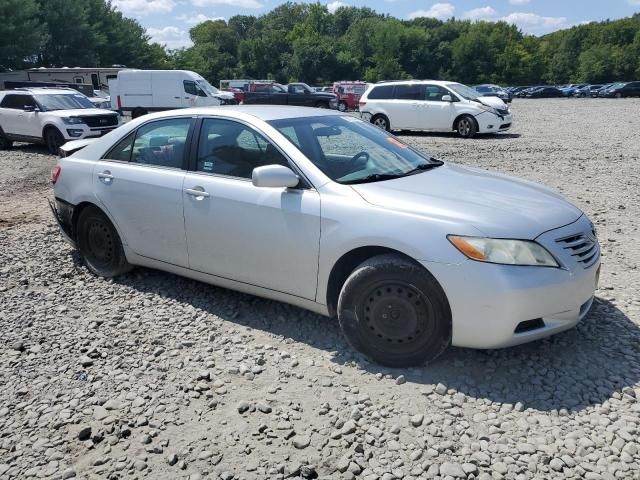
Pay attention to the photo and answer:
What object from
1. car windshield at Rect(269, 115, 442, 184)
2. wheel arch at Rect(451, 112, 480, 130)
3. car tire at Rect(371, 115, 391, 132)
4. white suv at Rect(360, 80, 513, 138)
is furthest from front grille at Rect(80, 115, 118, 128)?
car windshield at Rect(269, 115, 442, 184)

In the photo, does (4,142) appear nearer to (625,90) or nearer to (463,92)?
(463,92)

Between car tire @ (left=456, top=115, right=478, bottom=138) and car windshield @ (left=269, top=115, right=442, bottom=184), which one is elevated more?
car windshield @ (left=269, top=115, right=442, bottom=184)

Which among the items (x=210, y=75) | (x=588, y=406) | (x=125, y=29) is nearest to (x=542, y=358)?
(x=588, y=406)

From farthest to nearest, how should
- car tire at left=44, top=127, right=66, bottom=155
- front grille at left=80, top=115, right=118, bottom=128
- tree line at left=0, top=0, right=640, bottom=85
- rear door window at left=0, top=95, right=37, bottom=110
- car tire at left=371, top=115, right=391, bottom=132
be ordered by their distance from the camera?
tree line at left=0, top=0, right=640, bottom=85 < car tire at left=371, top=115, right=391, bottom=132 < rear door window at left=0, top=95, right=37, bottom=110 < front grille at left=80, top=115, right=118, bottom=128 < car tire at left=44, top=127, right=66, bottom=155

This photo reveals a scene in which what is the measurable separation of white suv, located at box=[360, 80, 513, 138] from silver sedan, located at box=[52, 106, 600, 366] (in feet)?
41.2

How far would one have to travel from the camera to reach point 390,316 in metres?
3.38

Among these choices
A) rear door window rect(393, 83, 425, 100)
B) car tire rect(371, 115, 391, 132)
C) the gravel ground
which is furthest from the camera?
car tire rect(371, 115, 391, 132)

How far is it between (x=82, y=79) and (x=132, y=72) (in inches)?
642

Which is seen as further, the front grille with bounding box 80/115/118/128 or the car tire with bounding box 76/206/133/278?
the front grille with bounding box 80/115/118/128

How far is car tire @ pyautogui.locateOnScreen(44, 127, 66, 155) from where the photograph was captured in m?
14.8

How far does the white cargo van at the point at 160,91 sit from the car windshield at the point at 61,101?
808 cm

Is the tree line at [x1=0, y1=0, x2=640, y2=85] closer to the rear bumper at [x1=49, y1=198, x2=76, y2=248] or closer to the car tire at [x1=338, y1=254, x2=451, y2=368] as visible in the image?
the rear bumper at [x1=49, y1=198, x2=76, y2=248]

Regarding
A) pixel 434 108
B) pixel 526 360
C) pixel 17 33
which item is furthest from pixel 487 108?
pixel 17 33

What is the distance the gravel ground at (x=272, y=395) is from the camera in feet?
8.93
